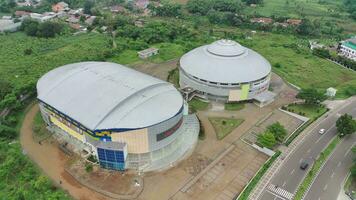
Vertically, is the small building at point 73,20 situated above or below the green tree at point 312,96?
below

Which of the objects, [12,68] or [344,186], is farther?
[12,68]

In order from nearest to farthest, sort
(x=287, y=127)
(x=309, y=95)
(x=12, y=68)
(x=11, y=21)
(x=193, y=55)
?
1. (x=287, y=127)
2. (x=309, y=95)
3. (x=193, y=55)
4. (x=12, y=68)
5. (x=11, y=21)

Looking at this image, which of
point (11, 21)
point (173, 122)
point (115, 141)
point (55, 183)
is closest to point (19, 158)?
point (55, 183)

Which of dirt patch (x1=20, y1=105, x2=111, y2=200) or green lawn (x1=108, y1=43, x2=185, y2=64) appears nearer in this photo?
dirt patch (x1=20, y1=105, x2=111, y2=200)

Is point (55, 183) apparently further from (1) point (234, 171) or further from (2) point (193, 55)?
(2) point (193, 55)

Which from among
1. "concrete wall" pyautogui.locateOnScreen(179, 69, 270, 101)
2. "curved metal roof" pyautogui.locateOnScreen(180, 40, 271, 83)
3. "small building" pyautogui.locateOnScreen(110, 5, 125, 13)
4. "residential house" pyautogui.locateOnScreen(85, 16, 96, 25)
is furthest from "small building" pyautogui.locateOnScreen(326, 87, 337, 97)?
"small building" pyautogui.locateOnScreen(110, 5, 125, 13)

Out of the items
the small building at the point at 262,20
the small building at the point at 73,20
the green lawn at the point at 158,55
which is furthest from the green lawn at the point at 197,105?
the small building at the point at 73,20

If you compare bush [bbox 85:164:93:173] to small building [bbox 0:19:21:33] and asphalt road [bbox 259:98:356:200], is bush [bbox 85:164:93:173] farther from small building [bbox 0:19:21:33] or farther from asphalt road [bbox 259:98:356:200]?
small building [bbox 0:19:21:33]

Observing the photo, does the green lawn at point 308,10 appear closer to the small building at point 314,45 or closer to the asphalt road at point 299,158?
the small building at point 314,45
